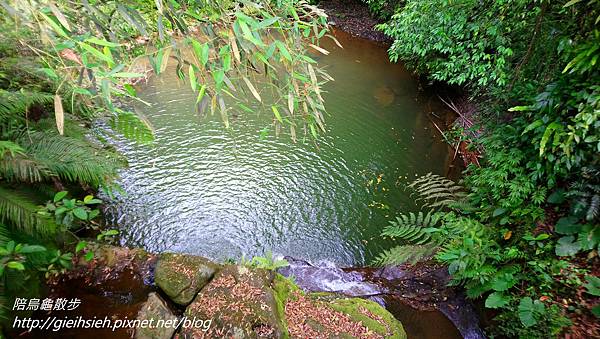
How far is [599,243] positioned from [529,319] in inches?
32.9

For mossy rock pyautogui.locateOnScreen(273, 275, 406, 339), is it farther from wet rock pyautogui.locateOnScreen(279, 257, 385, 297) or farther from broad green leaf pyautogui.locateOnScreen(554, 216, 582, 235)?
broad green leaf pyautogui.locateOnScreen(554, 216, 582, 235)

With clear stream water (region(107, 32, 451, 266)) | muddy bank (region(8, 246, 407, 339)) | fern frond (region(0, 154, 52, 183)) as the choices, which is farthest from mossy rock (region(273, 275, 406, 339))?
fern frond (region(0, 154, 52, 183))

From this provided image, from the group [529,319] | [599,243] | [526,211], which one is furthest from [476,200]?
[529,319]

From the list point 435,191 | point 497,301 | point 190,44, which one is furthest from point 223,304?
point 435,191

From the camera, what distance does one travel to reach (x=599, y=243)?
8.43 ft

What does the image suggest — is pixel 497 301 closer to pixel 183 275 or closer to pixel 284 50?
pixel 183 275

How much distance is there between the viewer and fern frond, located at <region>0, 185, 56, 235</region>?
2.20 metres

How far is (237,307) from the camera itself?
6.98 ft

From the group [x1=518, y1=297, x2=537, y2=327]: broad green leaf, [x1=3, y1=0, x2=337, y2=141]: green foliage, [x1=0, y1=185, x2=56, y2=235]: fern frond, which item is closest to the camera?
[x1=3, y1=0, x2=337, y2=141]: green foliage

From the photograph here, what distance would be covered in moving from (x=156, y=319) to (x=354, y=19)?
40.6 feet

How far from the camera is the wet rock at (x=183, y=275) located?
236 cm

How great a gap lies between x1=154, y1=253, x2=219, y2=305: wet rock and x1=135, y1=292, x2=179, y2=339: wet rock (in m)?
0.10

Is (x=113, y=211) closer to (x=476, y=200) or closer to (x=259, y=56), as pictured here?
(x=259, y=56)

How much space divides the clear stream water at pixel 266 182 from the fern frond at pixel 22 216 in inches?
49.1
